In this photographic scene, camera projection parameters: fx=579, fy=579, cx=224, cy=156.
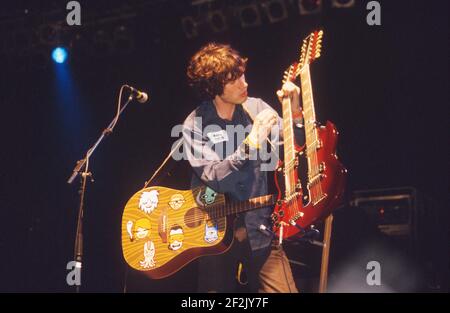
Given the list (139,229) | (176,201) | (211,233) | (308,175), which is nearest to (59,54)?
(139,229)

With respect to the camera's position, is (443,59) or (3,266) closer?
(443,59)

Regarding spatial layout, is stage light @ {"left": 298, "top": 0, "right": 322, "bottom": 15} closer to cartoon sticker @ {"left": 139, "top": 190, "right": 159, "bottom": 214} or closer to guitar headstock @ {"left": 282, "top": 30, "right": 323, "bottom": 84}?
guitar headstock @ {"left": 282, "top": 30, "right": 323, "bottom": 84}

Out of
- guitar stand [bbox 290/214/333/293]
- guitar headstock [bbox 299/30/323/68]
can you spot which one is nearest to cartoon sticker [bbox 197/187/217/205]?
guitar stand [bbox 290/214/333/293]

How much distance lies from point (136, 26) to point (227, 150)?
140 inches

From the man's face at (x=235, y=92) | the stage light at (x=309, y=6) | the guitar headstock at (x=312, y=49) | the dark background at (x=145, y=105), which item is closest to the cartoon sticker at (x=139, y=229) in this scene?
the man's face at (x=235, y=92)

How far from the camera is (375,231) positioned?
16.9 feet

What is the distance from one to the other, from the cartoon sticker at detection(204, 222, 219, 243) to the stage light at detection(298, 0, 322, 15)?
10.6 feet

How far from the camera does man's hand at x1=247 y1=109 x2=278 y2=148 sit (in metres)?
3.39

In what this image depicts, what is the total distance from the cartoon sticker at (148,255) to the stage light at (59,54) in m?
3.50

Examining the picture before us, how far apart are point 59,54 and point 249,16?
7.54 feet

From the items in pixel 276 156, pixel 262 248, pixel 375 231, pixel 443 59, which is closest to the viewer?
pixel 262 248

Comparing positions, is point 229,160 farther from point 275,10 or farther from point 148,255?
point 275,10
